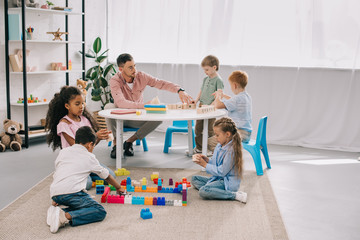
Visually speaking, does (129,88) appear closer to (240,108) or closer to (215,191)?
(240,108)

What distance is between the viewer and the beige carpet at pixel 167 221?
2758 mm

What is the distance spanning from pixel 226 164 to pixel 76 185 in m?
1.15

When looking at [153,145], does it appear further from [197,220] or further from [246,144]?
[197,220]

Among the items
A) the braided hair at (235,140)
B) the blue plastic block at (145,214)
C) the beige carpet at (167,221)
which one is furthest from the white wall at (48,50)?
the braided hair at (235,140)

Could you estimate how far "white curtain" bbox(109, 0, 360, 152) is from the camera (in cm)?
543

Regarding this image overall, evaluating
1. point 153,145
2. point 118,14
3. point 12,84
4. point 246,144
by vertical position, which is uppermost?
point 118,14

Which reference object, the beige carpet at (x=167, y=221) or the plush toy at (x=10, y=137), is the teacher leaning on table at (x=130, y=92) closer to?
the plush toy at (x=10, y=137)

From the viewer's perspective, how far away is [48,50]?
5.85 metres

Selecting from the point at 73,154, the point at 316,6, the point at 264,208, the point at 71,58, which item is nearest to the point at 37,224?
the point at 73,154

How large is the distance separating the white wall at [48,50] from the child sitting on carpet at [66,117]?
6.29ft

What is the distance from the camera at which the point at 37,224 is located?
2.89 m

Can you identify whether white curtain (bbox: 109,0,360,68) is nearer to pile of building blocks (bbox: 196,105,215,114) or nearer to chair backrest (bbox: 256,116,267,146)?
chair backrest (bbox: 256,116,267,146)

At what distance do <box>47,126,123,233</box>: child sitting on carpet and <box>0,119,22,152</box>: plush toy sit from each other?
7.06ft

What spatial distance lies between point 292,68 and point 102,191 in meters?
3.22
